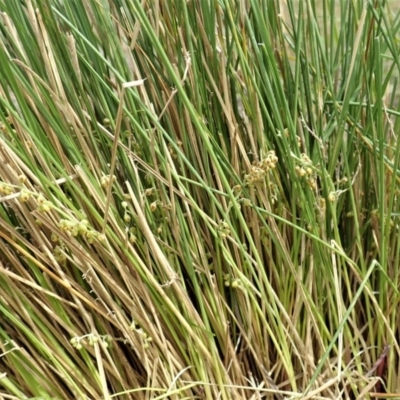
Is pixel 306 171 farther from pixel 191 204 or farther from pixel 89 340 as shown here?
pixel 89 340

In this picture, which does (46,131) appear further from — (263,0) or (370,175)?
(370,175)

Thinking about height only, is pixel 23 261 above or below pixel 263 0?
below

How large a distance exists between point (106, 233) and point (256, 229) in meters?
0.15

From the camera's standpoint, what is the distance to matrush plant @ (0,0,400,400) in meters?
0.42

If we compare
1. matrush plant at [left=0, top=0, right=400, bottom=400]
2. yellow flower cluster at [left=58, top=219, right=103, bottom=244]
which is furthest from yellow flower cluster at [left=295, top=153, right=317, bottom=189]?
yellow flower cluster at [left=58, top=219, right=103, bottom=244]

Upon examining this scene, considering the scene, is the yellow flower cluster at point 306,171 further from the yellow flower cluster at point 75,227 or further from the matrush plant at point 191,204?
the yellow flower cluster at point 75,227

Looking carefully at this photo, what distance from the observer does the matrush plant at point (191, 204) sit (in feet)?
1.39

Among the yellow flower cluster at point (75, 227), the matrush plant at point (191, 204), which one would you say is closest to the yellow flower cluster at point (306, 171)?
the matrush plant at point (191, 204)

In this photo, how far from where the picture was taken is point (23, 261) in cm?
47

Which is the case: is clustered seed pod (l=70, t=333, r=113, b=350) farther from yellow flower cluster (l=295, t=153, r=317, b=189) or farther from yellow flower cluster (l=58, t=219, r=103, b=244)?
yellow flower cluster (l=295, t=153, r=317, b=189)

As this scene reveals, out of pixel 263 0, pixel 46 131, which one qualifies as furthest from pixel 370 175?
pixel 46 131

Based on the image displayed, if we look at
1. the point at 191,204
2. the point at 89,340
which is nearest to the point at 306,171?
the point at 191,204

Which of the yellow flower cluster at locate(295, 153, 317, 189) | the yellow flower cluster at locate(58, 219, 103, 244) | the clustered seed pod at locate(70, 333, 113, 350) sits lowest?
the clustered seed pod at locate(70, 333, 113, 350)

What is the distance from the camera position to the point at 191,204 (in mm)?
441
